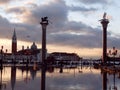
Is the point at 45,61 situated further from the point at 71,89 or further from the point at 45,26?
the point at 71,89

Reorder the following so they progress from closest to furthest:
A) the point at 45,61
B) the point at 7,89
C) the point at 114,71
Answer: the point at 7,89
the point at 114,71
the point at 45,61

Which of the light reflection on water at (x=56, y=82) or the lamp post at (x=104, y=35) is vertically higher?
the lamp post at (x=104, y=35)

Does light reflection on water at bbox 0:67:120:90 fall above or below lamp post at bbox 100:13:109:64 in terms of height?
below

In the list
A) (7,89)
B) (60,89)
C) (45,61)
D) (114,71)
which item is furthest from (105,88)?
(45,61)

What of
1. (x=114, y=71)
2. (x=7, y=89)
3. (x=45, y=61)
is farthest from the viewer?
(x=45, y=61)

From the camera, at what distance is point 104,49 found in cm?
18625

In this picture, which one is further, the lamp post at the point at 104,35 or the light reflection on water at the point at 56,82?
the lamp post at the point at 104,35

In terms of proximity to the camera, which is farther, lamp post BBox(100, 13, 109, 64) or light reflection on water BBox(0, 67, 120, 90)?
lamp post BBox(100, 13, 109, 64)

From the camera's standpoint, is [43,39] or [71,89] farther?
[43,39]

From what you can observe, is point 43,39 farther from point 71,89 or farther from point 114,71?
point 71,89

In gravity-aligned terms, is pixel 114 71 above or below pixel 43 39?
below

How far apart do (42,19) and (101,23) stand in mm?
27418

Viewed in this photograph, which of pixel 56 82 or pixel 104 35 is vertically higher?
pixel 104 35

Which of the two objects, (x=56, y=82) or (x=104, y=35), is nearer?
(x=56, y=82)
